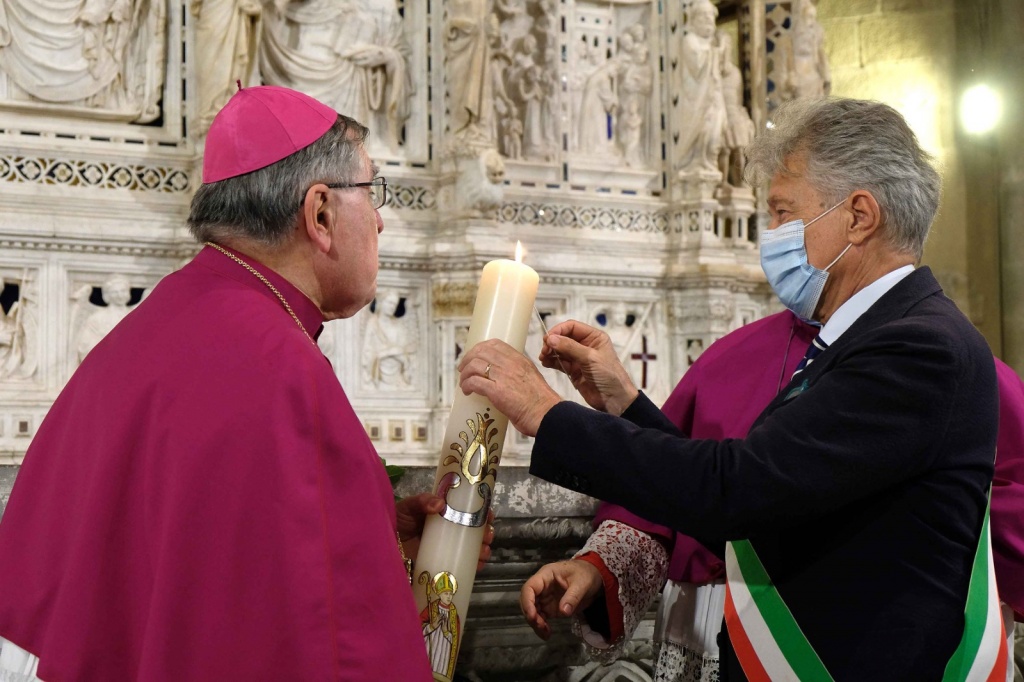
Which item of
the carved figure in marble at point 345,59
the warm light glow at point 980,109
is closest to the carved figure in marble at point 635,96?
the carved figure in marble at point 345,59

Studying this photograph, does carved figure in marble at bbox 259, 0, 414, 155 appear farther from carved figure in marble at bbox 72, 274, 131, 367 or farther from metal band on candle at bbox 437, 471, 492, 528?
metal band on candle at bbox 437, 471, 492, 528

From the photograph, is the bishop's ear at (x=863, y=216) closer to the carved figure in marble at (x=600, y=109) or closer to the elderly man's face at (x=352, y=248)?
the elderly man's face at (x=352, y=248)

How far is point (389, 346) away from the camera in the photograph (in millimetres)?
6566

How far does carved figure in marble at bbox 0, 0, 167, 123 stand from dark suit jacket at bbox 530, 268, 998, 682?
504cm

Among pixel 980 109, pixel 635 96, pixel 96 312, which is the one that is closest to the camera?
pixel 96 312

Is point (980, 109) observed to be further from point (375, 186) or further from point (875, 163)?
point (375, 186)

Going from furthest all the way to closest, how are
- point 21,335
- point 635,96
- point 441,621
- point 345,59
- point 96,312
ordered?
point 635,96 → point 345,59 → point 96,312 → point 21,335 → point 441,621

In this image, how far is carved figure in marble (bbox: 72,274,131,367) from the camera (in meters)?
5.98

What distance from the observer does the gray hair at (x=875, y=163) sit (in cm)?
210

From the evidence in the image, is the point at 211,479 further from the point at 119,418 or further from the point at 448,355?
the point at 448,355

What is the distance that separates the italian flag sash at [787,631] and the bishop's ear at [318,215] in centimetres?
83

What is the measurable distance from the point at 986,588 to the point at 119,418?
4.19 ft

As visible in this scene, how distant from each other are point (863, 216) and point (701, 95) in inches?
214

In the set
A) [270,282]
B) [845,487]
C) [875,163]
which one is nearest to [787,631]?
[845,487]
